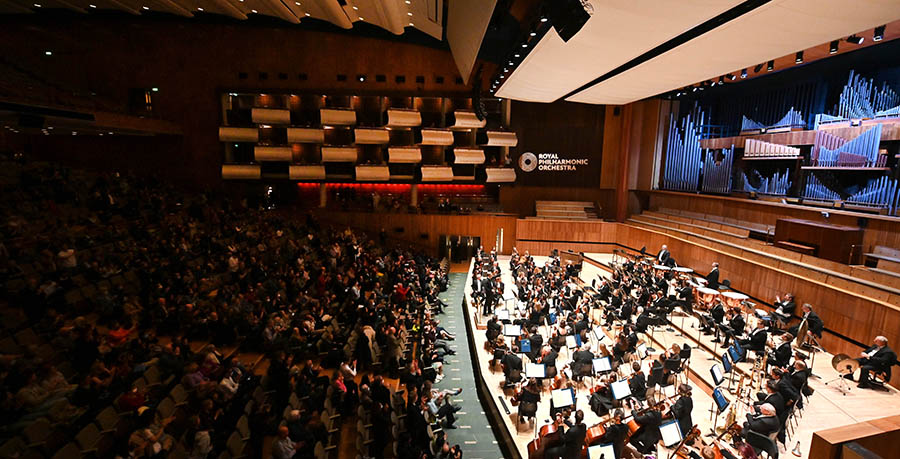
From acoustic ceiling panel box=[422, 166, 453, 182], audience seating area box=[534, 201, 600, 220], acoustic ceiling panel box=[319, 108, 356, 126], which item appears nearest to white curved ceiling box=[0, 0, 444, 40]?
acoustic ceiling panel box=[319, 108, 356, 126]

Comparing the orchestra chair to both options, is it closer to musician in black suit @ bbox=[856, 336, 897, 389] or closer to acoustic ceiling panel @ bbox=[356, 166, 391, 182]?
musician in black suit @ bbox=[856, 336, 897, 389]

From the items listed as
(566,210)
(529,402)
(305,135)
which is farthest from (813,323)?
(305,135)

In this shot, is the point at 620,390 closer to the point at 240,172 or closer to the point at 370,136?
the point at 370,136

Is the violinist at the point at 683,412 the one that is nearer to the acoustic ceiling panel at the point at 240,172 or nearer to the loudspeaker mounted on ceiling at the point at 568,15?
the loudspeaker mounted on ceiling at the point at 568,15

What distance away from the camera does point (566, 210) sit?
17.6 m

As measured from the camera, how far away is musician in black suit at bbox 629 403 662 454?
4707 millimetres

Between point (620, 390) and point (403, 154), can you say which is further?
point (403, 154)

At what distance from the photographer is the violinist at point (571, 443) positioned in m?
4.48

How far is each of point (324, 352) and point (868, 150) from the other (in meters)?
11.4

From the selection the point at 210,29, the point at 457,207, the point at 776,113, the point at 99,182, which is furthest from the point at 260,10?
the point at 776,113

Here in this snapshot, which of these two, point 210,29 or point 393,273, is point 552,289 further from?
point 210,29

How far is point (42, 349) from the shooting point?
5473 millimetres

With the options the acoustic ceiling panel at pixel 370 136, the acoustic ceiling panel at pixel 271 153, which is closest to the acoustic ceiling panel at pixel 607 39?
the acoustic ceiling panel at pixel 370 136

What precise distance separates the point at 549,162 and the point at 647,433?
47.3 feet
